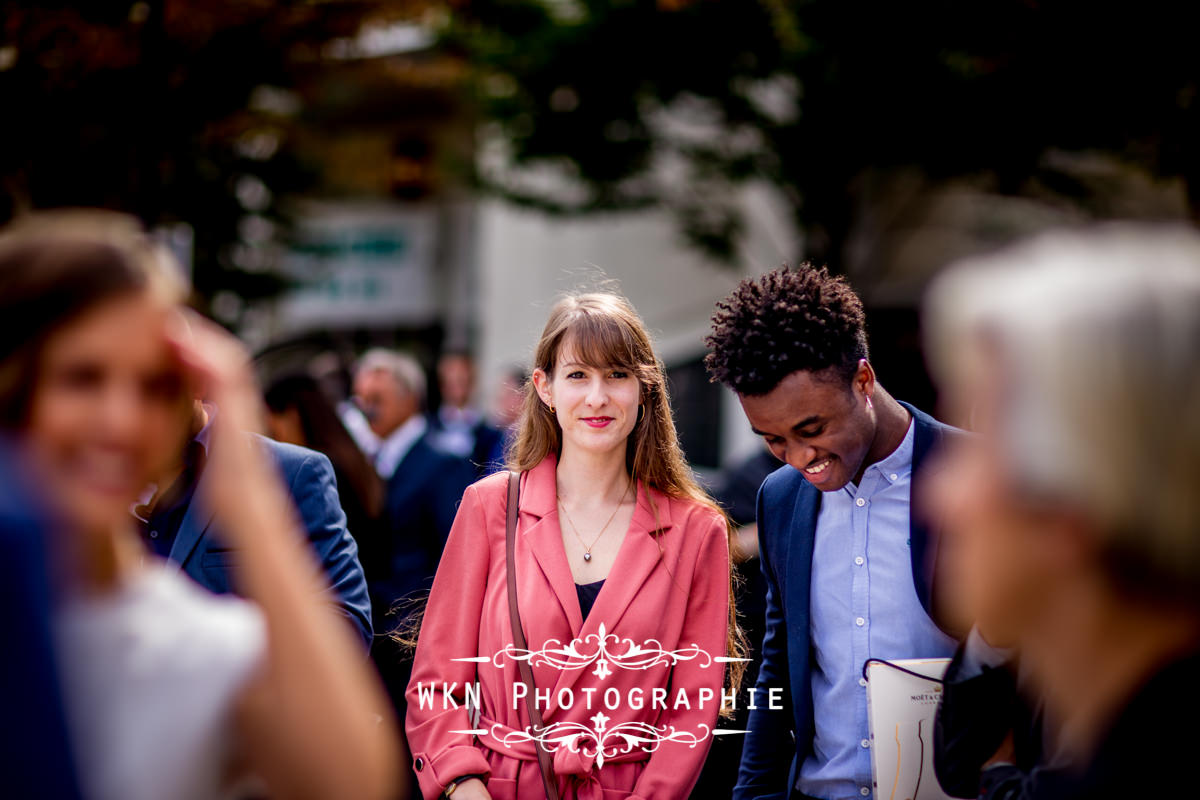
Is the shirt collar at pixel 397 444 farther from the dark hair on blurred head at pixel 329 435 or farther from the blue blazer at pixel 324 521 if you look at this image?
the blue blazer at pixel 324 521

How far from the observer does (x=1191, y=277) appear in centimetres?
130

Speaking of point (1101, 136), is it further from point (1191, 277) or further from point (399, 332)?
point (399, 332)

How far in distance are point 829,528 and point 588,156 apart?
9.58m

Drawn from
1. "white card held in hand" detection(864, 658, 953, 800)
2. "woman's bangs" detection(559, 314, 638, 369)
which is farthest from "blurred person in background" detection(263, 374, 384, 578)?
"white card held in hand" detection(864, 658, 953, 800)

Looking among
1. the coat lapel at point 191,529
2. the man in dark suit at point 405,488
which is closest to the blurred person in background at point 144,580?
the coat lapel at point 191,529

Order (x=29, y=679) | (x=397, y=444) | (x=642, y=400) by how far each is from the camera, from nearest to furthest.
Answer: (x=29, y=679)
(x=642, y=400)
(x=397, y=444)

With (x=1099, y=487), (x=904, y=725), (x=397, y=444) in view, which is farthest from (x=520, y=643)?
(x=397, y=444)

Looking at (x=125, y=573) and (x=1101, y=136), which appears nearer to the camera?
(x=125, y=573)

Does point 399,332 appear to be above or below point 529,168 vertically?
below

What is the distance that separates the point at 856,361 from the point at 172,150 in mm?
7344

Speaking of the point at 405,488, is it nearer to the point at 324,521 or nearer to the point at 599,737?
the point at 324,521

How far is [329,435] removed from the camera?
5.05 metres

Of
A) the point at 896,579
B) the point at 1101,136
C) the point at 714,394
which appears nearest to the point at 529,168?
the point at 714,394

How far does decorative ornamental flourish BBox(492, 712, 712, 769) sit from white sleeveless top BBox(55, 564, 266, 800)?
58.7 inches
